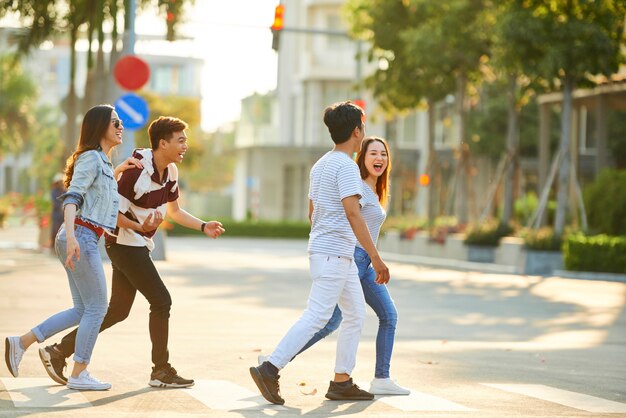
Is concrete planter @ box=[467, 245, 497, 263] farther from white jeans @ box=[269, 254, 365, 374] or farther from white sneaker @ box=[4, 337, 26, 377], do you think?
white jeans @ box=[269, 254, 365, 374]

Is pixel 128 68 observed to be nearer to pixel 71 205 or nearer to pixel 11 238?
pixel 71 205

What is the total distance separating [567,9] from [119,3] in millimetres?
9582

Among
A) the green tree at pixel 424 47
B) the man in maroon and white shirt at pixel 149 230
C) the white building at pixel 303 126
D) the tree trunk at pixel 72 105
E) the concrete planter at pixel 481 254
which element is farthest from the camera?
the white building at pixel 303 126

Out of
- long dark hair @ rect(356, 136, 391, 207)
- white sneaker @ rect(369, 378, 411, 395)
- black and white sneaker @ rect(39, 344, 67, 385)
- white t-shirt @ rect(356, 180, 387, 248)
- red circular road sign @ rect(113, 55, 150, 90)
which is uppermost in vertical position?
red circular road sign @ rect(113, 55, 150, 90)

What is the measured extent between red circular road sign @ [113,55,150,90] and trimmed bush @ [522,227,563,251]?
8447mm

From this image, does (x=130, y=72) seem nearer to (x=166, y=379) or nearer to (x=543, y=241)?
(x=543, y=241)

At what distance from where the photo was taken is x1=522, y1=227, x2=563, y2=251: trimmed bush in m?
29.5

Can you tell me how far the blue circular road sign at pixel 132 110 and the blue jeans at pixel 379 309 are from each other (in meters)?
16.4

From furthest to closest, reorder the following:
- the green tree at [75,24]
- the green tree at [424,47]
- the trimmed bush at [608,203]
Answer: the green tree at [424,47], the green tree at [75,24], the trimmed bush at [608,203]

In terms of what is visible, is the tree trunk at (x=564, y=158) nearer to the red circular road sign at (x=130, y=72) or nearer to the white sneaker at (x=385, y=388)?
the red circular road sign at (x=130, y=72)

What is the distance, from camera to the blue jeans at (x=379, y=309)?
9516 millimetres

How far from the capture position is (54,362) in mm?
9578

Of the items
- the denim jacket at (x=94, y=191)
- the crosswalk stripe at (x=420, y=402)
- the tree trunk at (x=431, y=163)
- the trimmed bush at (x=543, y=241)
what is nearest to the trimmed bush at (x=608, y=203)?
the trimmed bush at (x=543, y=241)

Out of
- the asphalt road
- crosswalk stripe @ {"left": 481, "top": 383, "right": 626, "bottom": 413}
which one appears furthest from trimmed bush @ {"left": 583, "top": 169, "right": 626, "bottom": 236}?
crosswalk stripe @ {"left": 481, "top": 383, "right": 626, "bottom": 413}
